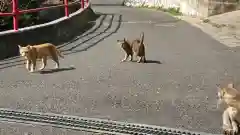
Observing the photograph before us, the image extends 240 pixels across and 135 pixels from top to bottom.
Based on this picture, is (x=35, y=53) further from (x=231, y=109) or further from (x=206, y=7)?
(x=206, y=7)

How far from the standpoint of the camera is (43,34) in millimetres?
10977

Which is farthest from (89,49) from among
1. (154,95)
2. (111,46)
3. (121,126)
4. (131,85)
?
(121,126)

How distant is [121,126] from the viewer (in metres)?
5.39

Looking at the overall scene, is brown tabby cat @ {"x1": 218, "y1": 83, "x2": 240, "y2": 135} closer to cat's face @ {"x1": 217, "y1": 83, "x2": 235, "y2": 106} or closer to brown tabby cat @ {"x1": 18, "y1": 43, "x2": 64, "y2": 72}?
cat's face @ {"x1": 217, "y1": 83, "x2": 235, "y2": 106}

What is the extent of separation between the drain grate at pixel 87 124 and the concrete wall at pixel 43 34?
3913mm

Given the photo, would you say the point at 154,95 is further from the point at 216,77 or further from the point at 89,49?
the point at 89,49

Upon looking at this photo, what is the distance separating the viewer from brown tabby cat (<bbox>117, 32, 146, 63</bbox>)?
29.8ft

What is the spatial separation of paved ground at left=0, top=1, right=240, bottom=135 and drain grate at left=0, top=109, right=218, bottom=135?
19 cm

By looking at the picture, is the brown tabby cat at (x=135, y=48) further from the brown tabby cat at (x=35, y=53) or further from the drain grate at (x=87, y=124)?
the drain grate at (x=87, y=124)

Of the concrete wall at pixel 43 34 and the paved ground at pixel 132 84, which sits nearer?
the paved ground at pixel 132 84

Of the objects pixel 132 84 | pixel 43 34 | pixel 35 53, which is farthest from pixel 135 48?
pixel 43 34

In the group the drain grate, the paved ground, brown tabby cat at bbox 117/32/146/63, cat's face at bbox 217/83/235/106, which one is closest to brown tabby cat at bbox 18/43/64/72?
the paved ground

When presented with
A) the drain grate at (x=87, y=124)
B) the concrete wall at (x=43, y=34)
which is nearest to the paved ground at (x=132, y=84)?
the drain grate at (x=87, y=124)

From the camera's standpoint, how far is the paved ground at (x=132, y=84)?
5.91 meters
